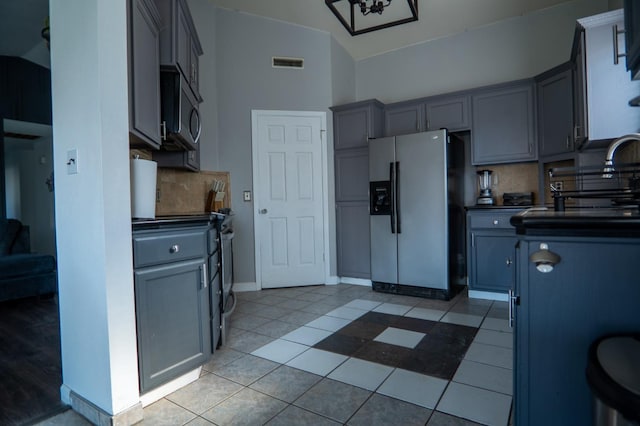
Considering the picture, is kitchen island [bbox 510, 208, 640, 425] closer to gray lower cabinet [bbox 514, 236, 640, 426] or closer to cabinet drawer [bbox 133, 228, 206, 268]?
gray lower cabinet [bbox 514, 236, 640, 426]

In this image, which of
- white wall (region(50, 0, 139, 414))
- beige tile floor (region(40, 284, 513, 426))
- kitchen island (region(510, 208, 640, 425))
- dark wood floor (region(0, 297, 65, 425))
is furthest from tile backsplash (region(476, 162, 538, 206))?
dark wood floor (region(0, 297, 65, 425))

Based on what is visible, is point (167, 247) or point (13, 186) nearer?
point (167, 247)

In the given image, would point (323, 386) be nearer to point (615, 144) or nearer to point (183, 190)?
point (615, 144)

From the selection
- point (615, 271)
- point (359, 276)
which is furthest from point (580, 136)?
point (359, 276)

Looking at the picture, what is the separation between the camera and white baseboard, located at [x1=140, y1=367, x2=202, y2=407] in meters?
1.65

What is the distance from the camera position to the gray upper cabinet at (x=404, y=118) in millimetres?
3893

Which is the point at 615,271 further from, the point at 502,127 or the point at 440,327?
the point at 502,127

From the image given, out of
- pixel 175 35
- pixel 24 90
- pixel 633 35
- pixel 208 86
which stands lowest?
pixel 633 35

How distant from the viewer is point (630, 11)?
1202 mm

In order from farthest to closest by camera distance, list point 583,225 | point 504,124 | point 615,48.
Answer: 1. point 504,124
2. point 615,48
3. point 583,225

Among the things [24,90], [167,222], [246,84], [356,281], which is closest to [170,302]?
[167,222]

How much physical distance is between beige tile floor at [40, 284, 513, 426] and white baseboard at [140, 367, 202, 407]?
3cm

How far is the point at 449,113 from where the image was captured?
3.72m

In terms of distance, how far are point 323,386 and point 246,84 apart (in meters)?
3.34
